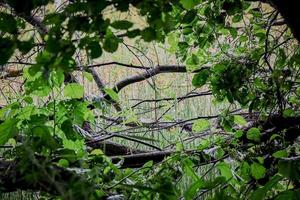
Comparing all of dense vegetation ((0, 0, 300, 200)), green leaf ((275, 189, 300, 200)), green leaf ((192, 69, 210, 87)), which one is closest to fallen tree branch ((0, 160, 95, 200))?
dense vegetation ((0, 0, 300, 200))

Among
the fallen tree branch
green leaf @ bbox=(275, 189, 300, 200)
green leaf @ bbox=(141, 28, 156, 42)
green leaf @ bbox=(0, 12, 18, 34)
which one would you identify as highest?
green leaf @ bbox=(0, 12, 18, 34)

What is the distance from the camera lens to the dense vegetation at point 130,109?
464mm

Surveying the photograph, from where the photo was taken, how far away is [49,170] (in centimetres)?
49

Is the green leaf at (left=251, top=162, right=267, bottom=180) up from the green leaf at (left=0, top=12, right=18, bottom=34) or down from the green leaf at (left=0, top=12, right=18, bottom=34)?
down

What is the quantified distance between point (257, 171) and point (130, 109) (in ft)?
1.64

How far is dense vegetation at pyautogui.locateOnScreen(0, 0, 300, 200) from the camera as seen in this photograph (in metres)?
0.46

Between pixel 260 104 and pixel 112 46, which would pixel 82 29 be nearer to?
pixel 112 46

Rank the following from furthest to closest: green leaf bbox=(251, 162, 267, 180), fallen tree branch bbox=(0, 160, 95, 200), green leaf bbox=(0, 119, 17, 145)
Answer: green leaf bbox=(251, 162, 267, 180) → green leaf bbox=(0, 119, 17, 145) → fallen tree branch bbox=(0, 160, 95, 200)

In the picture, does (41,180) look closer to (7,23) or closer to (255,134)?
(7,23)

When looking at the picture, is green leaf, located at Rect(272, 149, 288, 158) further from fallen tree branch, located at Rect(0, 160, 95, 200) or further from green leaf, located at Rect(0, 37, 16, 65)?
green leaf, located at Rect(0, 37, 16, 65)

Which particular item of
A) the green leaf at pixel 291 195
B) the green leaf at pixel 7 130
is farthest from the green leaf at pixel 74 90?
the green leaf at pixel 291 195

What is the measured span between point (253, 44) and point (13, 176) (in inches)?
33.1

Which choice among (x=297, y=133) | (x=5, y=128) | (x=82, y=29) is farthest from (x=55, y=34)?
(x=297, y=133)

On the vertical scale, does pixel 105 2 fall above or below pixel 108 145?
above
